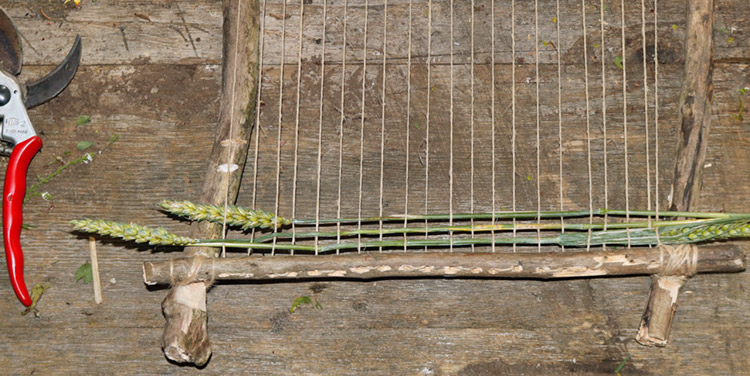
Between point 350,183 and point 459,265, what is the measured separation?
47 cm

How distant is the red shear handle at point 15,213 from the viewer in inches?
69.6

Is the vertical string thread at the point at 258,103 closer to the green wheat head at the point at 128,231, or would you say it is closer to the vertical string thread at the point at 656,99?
the green wheat head at the point at 128,231

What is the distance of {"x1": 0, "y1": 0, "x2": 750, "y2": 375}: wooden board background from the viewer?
1791mm

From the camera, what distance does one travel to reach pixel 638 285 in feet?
5.99

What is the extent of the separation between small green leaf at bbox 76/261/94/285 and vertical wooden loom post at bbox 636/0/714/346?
1579 mm

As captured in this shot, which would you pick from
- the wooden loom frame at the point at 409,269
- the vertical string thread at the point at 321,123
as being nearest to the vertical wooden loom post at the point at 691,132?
the wooden loom frame at the point at 409,269

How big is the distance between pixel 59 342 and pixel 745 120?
7.08ft

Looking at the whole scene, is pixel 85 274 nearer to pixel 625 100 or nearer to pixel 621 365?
pixel 621 365

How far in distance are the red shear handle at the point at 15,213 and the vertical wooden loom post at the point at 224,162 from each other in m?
0.51

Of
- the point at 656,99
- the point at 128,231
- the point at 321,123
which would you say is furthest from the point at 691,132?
the point at 128,231

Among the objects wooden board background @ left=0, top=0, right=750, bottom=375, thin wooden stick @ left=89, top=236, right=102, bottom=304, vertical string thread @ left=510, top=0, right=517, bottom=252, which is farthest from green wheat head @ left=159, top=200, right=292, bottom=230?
vertical string thread @ left=510, top=0, right=517, bottom=252

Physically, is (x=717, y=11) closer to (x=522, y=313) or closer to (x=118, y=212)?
(x=522, y=313)

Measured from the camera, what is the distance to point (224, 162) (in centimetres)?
174

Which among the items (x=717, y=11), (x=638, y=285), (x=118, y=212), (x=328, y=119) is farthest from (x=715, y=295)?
(x=118, y=212)
